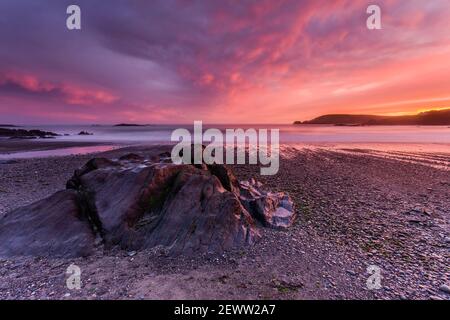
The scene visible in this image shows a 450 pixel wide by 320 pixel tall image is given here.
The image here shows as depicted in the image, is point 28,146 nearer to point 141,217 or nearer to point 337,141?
point 141,217

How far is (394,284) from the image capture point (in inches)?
209

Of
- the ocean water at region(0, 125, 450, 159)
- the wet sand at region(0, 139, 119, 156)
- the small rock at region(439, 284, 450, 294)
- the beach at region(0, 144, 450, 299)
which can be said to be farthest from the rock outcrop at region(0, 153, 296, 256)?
the wet sand at region(0, 139, 119, 156)

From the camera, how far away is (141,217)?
24.6 ft

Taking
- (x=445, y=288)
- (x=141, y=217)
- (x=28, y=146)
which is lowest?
(x=445, y=288)

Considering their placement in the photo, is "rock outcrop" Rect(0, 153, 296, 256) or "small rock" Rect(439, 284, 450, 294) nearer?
"small rock" Rect(439, 284, 450, 294)

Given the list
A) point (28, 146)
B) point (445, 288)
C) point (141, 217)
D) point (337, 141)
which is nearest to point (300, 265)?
point (445, 288)

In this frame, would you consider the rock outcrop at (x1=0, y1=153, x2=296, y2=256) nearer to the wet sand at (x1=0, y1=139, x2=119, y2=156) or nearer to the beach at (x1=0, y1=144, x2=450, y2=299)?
the beach at (x1=0, y1=144, x2=450, y2=299)

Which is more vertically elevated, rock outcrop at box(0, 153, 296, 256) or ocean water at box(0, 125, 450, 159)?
ocean water at box(0, 125, 450, 159)

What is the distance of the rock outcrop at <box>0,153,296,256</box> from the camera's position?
6766mm

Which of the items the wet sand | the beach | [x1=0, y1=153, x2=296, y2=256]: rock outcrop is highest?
the wet sand

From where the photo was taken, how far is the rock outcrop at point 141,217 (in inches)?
266

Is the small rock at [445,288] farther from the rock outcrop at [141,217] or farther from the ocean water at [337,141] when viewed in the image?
the ocean water at [337,141]

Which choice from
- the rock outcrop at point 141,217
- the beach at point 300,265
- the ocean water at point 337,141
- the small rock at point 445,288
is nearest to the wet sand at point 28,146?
the ocean water at point 337,141

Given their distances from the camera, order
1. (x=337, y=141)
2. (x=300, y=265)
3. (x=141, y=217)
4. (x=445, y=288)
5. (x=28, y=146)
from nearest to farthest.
Result: (x=445, y=288) < (x=300, y=265) < (x=141, y=217) < (x=28, y=146) < (x=337, y=141)
